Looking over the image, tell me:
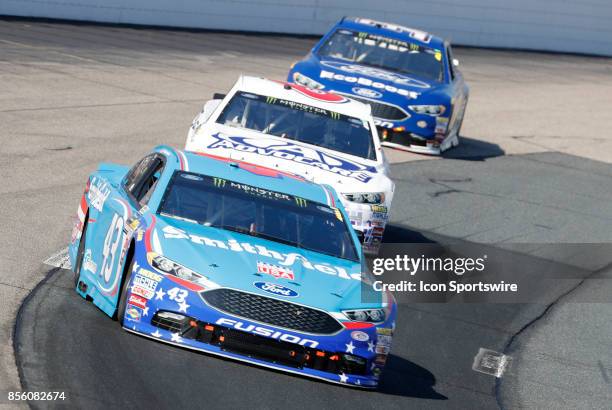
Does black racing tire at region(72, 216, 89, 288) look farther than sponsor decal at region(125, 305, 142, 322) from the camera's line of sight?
Yes

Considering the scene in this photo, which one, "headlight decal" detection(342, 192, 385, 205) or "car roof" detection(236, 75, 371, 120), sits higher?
"car roof" detection(236, 75, 371, 120)

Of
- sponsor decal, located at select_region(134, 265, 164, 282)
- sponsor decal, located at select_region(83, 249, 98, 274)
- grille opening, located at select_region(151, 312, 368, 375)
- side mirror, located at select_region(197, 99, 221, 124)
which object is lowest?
side mirror, located at select_region(197, 99, 221, 124)

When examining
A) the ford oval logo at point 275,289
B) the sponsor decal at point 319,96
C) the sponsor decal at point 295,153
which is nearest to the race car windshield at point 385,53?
the sponsor decal at point 319,96

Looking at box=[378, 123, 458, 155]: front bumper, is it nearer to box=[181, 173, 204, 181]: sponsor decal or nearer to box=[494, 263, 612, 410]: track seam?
box=[494, 263, 612, 410]: track seam

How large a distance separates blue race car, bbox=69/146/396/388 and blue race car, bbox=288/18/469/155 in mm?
9716

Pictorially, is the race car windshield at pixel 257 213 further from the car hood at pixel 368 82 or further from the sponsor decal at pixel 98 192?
the car hood at pixel 368 82

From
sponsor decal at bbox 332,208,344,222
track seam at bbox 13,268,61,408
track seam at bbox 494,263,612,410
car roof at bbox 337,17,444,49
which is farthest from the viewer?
car roof at bbox 337,17,444,49

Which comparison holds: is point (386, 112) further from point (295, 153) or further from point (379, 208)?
point (379, 208)

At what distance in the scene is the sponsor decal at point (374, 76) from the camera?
64.3 feet

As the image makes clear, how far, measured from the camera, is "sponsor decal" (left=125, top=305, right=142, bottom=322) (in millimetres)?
8346

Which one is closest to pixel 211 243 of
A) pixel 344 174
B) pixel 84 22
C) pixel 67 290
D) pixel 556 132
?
pixel 67 290

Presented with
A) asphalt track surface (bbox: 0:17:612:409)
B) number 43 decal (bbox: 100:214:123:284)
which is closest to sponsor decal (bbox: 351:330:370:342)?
asphalt track surface (bbox: 0:17:612:409)

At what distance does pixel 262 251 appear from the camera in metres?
8.87

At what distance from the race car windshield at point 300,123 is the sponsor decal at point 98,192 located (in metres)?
3.64
